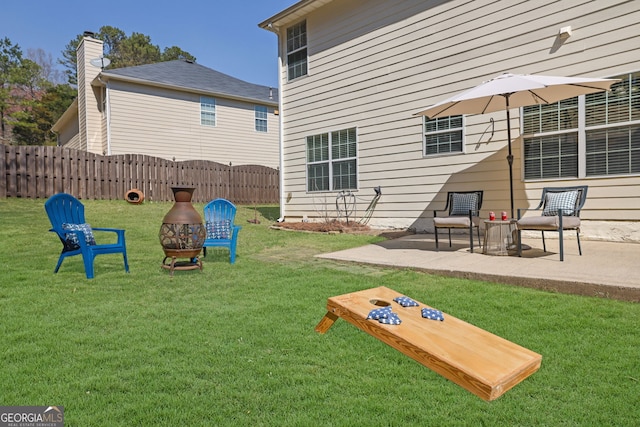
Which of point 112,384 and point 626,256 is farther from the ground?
point 626,256

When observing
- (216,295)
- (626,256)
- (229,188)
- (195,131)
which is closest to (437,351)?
(216,295)

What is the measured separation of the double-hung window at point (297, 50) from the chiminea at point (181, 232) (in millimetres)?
6514

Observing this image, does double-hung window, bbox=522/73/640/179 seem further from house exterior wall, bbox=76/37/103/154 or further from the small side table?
house exterior wall, bbox=76/37/103/154

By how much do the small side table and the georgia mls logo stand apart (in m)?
4.84

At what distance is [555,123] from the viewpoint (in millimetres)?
6020

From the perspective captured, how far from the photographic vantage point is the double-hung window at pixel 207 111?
54.9 feet

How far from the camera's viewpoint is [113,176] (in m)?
12.0

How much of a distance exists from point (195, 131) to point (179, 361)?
15613 millimetres

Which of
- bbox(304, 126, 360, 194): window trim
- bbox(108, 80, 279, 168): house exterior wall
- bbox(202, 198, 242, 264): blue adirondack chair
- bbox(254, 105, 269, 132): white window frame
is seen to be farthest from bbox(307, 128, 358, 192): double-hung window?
bbox(254, 105, 269, 132): white window frame

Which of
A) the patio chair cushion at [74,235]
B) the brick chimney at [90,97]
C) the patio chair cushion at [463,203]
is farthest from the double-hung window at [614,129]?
the brick chimney at [90,97]

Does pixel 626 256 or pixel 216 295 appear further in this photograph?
pixel 626 256

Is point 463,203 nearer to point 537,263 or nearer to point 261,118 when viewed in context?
point 537,263

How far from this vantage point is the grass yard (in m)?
1.76

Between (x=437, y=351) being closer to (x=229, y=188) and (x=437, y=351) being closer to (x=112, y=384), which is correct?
(x=112, y=384)
